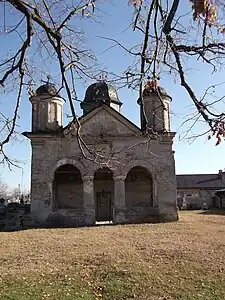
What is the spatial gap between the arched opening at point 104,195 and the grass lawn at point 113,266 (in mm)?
8356

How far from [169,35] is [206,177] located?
49.7 metres

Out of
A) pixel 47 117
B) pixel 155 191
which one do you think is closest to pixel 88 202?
pixel 155 191

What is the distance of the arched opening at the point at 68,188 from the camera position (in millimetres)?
23127

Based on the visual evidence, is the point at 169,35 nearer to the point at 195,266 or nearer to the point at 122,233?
the point at 195,266

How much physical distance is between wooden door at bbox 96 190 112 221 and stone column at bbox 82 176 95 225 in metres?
4.03

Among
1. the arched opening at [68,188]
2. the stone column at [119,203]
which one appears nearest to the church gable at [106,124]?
the stone column at [119,203]

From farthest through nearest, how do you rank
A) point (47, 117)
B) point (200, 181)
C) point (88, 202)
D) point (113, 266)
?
point (200, 181) < point (47, 117) < point (88, 202) < point (113, 266)

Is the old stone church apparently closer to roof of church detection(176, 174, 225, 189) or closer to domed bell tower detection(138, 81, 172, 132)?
domed bell tower detection(138, 81, 172, 132)

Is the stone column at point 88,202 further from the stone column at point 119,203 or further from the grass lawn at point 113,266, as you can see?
the grass lawn at point 113,266

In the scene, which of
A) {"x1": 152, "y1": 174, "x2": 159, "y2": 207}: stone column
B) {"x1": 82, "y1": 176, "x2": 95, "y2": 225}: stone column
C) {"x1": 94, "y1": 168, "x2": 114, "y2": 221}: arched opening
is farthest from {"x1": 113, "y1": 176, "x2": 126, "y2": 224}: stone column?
{"x1": 94, "y1": 168, "x2": 114, "y2": 221}: arched opening

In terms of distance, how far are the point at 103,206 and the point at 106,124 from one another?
262 inches

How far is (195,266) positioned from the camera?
9656 millimetres

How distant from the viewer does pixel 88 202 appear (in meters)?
20.6

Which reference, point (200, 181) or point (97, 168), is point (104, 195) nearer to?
point (97, 168)
